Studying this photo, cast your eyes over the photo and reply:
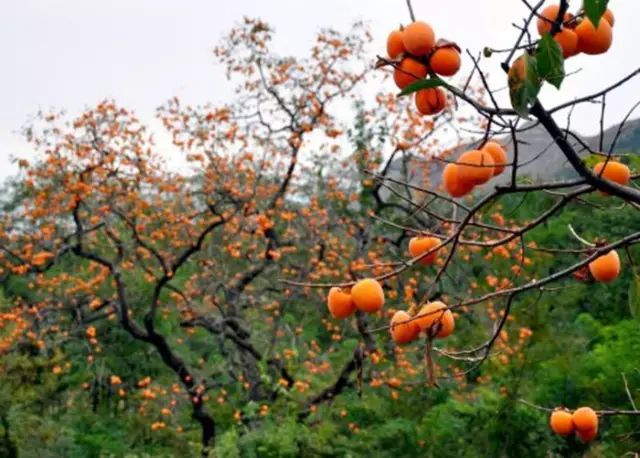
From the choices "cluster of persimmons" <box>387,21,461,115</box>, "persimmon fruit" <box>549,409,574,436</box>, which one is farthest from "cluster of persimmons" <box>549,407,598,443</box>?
"cluster of persimmons" <box>387,21,461,115</box>

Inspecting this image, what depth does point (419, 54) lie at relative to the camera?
3.32 feet

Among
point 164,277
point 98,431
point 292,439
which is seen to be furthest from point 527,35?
point 98,431

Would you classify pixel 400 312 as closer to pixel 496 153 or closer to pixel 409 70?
pixel 496 153

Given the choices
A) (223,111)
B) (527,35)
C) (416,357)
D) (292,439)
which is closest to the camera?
(527,35)

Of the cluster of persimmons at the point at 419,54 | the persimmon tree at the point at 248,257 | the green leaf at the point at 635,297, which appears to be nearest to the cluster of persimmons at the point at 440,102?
the cluster of persimmons at the point at 419,54

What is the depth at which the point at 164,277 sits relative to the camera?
734 centimetres

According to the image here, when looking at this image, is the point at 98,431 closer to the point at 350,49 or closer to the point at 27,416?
the point at 27,416

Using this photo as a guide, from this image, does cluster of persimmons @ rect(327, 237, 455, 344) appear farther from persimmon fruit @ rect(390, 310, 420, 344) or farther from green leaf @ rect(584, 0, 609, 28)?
green leaf @ rect(584, 0, 609, 28)

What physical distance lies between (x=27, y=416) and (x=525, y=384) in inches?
182

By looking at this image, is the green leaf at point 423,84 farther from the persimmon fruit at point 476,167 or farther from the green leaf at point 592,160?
the green leaf at point 592,160

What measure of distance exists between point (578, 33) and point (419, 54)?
0.71ft

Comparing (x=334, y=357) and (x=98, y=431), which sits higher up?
(x=334, y=357)

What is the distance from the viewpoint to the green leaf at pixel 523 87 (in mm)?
925

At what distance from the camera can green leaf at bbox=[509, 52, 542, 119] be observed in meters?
0.93
